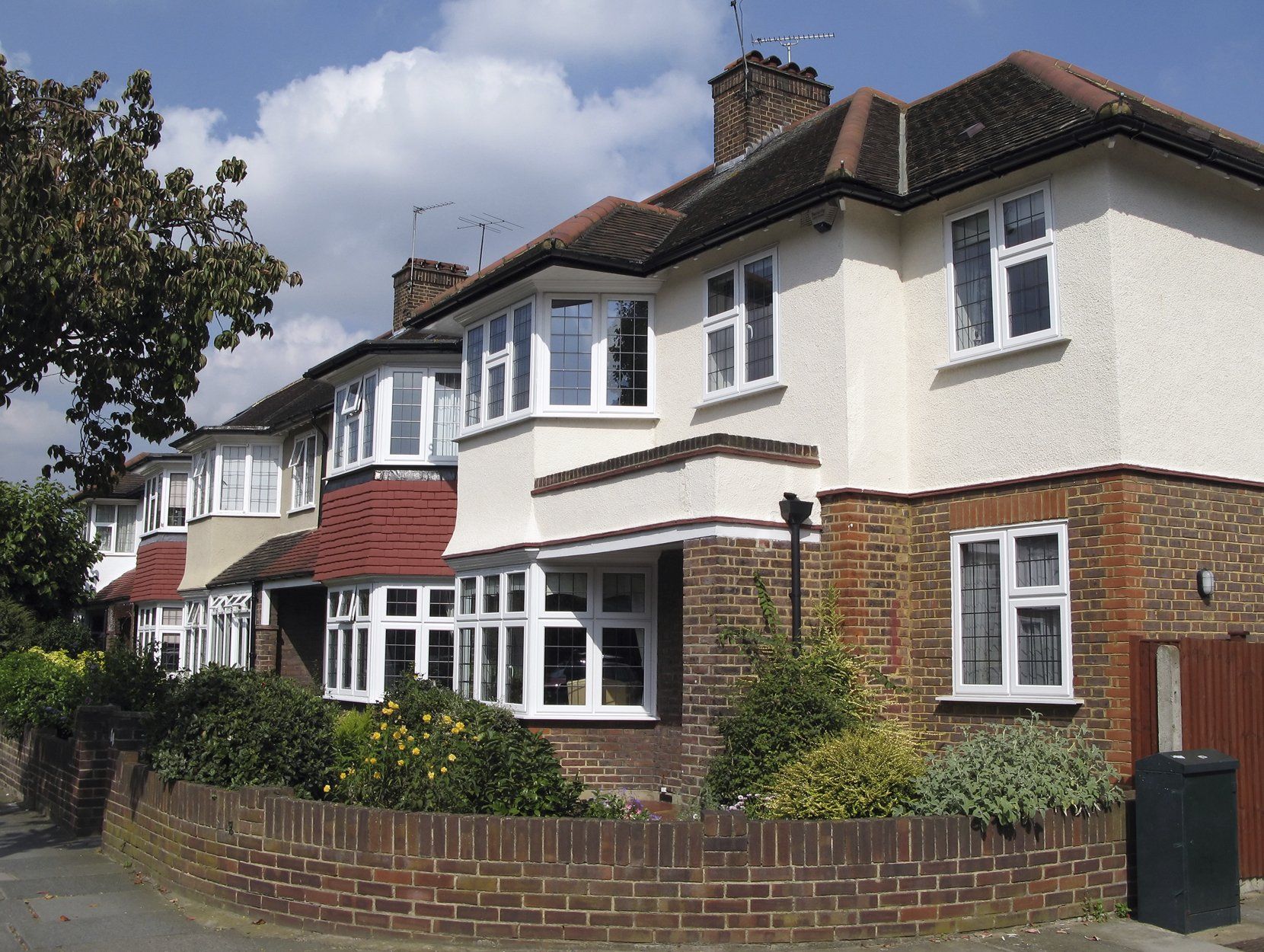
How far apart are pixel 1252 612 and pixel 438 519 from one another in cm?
1168

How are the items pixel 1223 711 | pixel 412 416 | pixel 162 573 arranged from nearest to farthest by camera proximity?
1. pixel 1223 711
2. pixel 412 416
3. pixel 162 573

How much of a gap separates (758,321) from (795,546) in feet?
9.54

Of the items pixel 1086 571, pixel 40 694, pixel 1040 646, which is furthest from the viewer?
pixel 40 694

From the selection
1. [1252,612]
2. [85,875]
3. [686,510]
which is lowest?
[85,875]

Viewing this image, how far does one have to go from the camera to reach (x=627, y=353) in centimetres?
1495

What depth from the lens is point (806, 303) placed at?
41.4 ft

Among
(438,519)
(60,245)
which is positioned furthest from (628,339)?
(60,245)

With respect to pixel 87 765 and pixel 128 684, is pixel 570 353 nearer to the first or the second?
pixel 128 684

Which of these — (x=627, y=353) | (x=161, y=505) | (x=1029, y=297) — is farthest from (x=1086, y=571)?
(x=161, y=505)

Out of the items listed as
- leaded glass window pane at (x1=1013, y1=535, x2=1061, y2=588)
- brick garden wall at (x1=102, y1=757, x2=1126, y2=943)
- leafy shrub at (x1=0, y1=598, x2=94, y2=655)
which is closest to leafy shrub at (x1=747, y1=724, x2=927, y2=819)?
brick garden wall at (x1=102, y1=757, x2=1126, y2=943)

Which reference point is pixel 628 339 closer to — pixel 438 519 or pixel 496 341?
pixel 496 341

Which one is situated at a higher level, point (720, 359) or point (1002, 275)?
point (1002, 275)

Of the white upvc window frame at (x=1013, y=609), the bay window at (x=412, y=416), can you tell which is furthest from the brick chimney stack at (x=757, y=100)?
the white upvc window frame at (x=1013, y=609)

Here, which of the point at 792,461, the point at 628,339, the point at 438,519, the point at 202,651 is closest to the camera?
the point at 792,461
